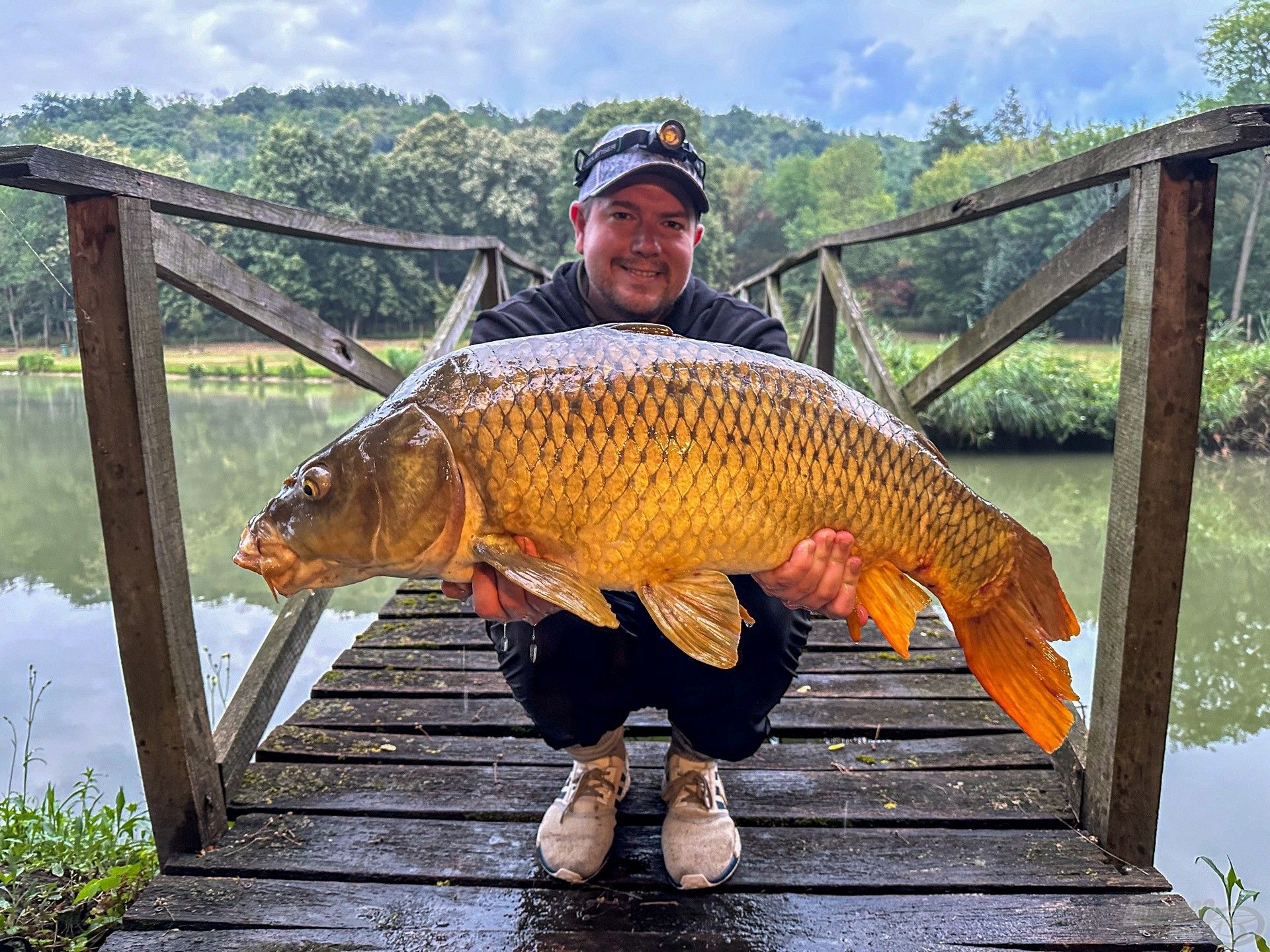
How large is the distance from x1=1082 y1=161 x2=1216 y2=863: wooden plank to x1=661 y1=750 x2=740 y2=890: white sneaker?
641 mm

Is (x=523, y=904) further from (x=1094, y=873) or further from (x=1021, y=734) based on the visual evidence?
(x=1021, y=734)

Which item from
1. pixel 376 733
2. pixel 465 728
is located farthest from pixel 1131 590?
pixel 376 733

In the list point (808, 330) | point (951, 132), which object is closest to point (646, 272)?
point (808, 330)

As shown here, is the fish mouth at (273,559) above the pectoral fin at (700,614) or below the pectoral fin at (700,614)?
above

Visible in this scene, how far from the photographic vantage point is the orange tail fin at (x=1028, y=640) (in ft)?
3.65

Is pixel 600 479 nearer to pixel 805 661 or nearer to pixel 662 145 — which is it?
pixel 662 145

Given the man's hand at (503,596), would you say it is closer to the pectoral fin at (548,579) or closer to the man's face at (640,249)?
the pectoral fin at (548,579)

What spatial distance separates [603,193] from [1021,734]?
1472mm

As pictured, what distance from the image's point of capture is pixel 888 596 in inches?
44.9

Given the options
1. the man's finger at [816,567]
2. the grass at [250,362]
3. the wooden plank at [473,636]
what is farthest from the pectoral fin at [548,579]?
the grass at [250,362]

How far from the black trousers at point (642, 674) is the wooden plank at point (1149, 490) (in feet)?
1.68

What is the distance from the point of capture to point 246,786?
5.01 feet

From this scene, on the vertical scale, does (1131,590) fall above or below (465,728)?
above

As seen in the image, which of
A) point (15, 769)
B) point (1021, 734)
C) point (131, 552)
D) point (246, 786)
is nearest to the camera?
point (131, 552)
